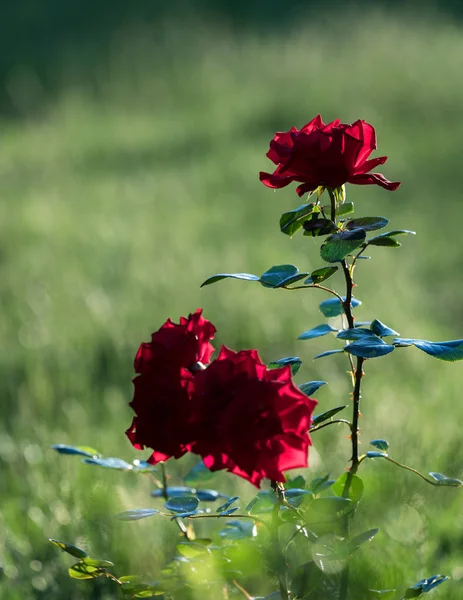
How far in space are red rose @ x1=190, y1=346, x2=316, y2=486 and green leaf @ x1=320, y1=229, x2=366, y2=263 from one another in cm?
16

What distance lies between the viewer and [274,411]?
0.82 m

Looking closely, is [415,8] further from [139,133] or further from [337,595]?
[337,595]

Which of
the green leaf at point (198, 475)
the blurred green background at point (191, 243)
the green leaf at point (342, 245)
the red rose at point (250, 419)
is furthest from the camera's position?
the blurred green background at point (191, 243)

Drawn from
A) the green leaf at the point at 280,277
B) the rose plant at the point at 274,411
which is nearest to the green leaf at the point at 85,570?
the rose plant at the point at 274,411

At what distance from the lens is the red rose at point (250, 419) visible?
80 centimetres

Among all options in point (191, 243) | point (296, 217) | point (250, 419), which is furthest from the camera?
point (191, 243)

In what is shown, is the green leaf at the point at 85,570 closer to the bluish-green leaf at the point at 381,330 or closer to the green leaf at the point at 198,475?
the green leaf at the point at 198,475

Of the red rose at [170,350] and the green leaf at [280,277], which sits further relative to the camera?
the green leaf at [280,277]

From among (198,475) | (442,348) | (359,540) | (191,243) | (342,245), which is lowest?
(191,243)

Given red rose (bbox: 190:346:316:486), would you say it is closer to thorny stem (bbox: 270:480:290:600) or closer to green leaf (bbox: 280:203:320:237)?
thorny stem (bbox: 270:480:290:600)

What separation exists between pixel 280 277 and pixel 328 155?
15 cm

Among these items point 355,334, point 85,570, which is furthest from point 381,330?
point 85,570

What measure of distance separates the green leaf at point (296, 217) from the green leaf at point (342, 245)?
0.08 metres

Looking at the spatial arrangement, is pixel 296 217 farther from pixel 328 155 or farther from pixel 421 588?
pixel 421 588
